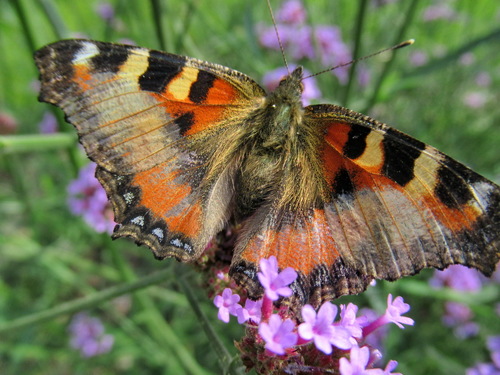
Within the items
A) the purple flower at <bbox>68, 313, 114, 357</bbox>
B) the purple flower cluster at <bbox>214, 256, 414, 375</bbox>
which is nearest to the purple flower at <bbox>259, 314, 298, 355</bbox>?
the purple flower cluster at <bbox>214, 256, 414, 375</bbox>

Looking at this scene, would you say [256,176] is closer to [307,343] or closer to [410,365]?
[307,343]

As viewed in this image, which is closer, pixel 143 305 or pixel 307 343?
pixel 307 343

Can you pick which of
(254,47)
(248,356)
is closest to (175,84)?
(248,356)

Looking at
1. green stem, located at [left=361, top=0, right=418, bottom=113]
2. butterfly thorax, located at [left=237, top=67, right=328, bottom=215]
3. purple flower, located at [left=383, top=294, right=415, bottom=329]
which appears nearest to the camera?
purple flower, located at [left=383, top=294, right=415, bottom=329]

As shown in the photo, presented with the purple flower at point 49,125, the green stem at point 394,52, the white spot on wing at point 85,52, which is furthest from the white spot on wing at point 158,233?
the purple flower at point 49,125

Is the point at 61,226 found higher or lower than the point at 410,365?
lower

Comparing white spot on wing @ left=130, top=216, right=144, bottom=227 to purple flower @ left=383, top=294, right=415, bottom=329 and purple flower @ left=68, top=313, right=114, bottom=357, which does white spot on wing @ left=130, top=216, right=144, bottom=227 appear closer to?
purple flower @ left=383, top=294, right=415, bottom=329

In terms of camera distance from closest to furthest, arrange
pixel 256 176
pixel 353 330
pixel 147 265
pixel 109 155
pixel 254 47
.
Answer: pixel 353 330 → pixel 109 155 → pixel 256 176 → pixel 254 47 → pixel 147 265

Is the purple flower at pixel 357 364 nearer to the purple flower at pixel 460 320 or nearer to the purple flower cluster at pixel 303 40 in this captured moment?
the purple flower cluster at pixel 303 40
